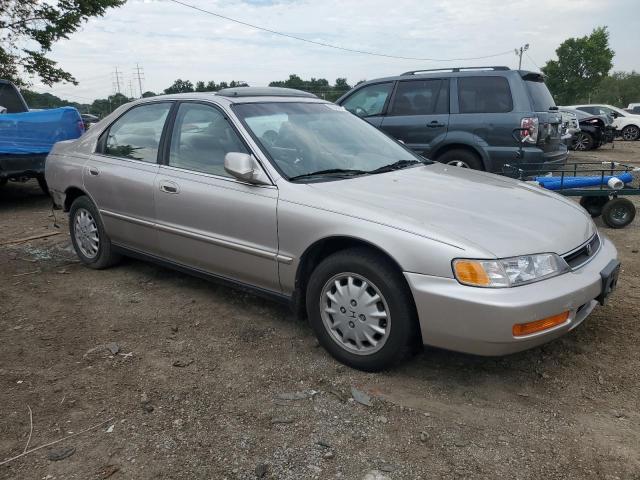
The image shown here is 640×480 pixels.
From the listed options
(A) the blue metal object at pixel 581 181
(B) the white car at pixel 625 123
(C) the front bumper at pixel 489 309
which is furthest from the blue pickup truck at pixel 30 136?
(B) the white car at pixel 625 123

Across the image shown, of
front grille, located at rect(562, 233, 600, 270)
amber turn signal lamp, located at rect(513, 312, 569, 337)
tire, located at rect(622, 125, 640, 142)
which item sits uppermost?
front grille, located at rect(562, 233, 600, 270)

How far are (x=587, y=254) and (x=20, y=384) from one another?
3302 millimetres

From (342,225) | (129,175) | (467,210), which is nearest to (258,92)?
(129,175)

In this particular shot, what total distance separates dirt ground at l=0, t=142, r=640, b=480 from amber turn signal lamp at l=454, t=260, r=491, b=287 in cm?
67

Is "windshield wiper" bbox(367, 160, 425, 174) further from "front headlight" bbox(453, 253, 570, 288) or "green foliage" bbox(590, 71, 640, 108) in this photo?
"green foliage" bbox(590, 71, 640, 108)

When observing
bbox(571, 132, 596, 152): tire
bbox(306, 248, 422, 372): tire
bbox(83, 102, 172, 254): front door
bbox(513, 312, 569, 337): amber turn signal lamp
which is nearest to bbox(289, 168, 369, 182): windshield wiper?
bbox(306, 248, 422, 372): tire

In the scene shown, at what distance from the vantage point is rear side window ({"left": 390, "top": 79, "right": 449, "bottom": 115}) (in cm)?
742

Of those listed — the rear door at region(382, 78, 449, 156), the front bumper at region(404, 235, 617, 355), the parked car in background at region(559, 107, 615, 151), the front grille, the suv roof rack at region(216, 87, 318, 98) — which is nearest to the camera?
the front bumper at region(404, 235, 617, 355)

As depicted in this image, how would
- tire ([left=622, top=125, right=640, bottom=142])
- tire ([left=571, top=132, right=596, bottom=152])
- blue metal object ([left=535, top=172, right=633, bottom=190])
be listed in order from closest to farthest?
blue metal object ([left=535, top=172, right=633, bottom=190]), tire ([left=571, top=132, right=596, bottom=152]), tire ([left=622, top=125, right=640, bottom=142])

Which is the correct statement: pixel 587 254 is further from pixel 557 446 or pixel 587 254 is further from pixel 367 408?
pixel 367 408

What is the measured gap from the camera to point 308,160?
11.7ft

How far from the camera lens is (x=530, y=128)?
6695 millimetres

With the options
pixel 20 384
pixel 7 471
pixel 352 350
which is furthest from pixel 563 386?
pixel 20 384

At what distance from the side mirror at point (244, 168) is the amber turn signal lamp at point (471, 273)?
133 centimetres
